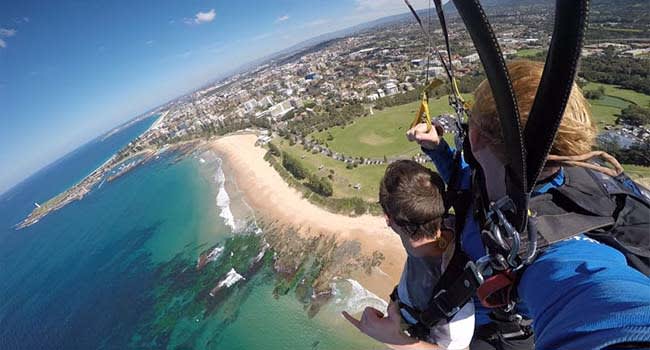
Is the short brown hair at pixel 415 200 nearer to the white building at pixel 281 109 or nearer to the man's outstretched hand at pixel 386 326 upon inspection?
Result: the man's outstretched hand at pixel 386 326

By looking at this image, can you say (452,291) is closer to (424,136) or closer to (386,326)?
(386,326)

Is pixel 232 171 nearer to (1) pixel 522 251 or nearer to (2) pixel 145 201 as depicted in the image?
(2) pixel 145 201

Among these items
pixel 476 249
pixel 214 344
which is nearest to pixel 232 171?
pixel 214 344

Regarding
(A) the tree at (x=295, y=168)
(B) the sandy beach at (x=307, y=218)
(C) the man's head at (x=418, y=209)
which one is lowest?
(B) the sandy beach at (x=307, y=218)

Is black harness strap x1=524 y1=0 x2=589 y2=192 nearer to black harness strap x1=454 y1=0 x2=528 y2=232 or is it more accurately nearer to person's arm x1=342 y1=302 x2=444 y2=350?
black harness strap x1=454 y1=0 x2=528 y2=232

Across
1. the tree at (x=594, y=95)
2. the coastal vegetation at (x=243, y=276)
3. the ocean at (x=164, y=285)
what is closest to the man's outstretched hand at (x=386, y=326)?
the ocean at (x=164, y=285)

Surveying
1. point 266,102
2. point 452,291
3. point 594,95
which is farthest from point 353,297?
point 266,102

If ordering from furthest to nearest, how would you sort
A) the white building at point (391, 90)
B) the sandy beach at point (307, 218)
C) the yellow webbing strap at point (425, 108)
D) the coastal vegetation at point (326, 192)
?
1. the white building at point (391, 90)
2. the coastal vegetation at point (326, 192)
3. the sandy beach at point (307, 218)
4. the yellow webbing strap at point (425, 108)
